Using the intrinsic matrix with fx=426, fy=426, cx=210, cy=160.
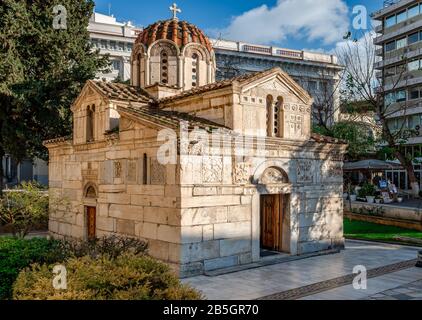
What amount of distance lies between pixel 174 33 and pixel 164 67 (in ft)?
4.55

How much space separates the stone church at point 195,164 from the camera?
11305 millimetres

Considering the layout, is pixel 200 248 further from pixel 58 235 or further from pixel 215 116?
pixel 58 235

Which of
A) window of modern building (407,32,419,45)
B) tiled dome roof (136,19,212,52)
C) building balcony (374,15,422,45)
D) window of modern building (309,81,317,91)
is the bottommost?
tiled dome roof (136,19,212,52)

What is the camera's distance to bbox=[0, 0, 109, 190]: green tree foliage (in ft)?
67.2

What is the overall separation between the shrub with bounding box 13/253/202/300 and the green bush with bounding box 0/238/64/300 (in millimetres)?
2197

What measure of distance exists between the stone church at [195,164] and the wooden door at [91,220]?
0.12ft

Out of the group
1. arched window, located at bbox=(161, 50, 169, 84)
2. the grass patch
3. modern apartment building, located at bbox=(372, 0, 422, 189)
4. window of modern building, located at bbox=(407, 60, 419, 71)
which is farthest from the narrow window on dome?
window of modern building, located at bbox=(407, 60, 419, 71)

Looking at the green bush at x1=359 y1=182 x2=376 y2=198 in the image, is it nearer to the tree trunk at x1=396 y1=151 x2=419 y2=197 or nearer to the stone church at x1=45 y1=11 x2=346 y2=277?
the tree trunk at x1=396 y1=151 x2=419 y2=197

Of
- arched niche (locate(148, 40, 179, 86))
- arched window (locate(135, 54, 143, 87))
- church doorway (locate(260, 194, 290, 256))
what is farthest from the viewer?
arched window (locate(135, 54, 143, 87))

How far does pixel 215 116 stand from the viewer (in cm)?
1325

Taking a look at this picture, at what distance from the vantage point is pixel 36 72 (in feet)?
72.2
